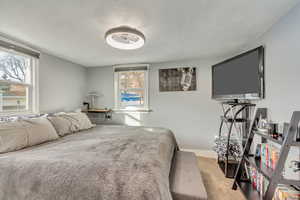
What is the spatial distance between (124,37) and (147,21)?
0.37 m

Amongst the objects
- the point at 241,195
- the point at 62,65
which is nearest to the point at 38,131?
the point at 62,65

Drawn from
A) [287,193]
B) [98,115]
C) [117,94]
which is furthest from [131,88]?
[287,193]

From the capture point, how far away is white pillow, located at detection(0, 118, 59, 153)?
1362 millimetres

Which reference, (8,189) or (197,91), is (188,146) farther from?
(8,189)

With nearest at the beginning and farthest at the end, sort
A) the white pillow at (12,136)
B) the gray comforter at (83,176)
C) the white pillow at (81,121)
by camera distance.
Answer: the gray comforter at (83,176) < the white pillow at (12,136) < the white pillow at (81,121)

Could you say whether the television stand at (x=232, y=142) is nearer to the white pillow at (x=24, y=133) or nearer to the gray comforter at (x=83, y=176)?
the gray comforter at (x=83, y=176)

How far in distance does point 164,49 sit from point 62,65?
229 centimetres

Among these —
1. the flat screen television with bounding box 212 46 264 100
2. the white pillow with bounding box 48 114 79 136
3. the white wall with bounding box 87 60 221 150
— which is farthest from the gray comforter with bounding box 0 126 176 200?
the white wall with bounding box 87 60 221 150

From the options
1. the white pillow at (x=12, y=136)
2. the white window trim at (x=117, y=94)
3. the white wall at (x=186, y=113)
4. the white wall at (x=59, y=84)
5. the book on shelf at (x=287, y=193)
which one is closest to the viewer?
the book on shelf at (x=287, y=193)

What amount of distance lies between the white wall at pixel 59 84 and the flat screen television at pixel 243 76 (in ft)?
10.8

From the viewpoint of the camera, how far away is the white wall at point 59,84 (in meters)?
2.51

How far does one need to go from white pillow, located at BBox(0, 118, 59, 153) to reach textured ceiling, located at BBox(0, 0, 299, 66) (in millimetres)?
1235

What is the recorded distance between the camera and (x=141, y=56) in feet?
9.47

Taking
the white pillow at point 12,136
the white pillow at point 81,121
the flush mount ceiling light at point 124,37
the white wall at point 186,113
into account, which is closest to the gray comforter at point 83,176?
the white pillow at point 12,136
